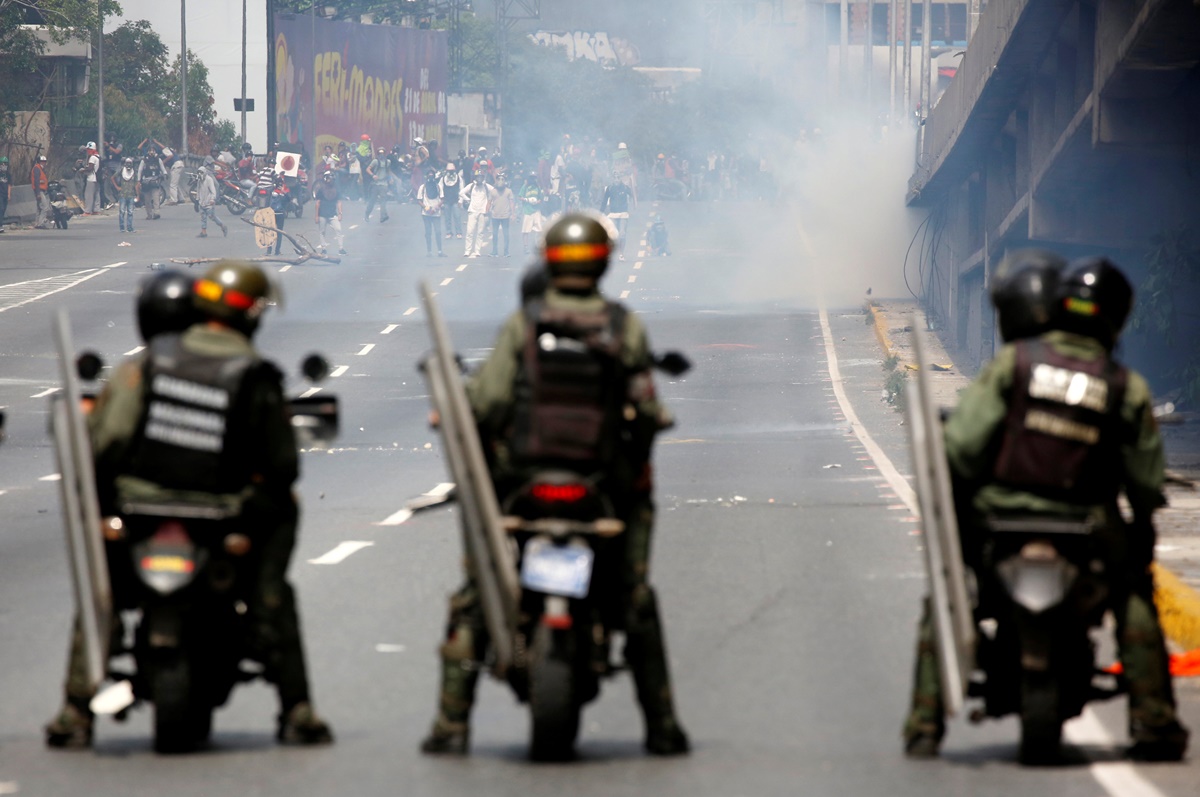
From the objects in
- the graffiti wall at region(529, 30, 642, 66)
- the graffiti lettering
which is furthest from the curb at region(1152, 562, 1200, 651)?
the graffiti wall at region(529, 30, 642, 66)

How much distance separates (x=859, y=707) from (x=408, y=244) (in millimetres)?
48206

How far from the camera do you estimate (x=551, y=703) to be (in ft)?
21.5

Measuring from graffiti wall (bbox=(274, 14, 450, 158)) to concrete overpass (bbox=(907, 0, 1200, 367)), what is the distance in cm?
3629

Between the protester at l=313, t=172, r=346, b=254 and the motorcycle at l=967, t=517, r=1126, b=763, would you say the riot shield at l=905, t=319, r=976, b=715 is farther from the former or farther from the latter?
the protester at l=313, t=172, r=346, b=254

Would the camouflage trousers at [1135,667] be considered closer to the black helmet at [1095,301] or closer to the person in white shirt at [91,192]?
the black helmet at [1095,301]

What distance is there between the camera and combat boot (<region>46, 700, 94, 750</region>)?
7027 millimetres

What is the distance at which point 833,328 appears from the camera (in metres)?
41.1

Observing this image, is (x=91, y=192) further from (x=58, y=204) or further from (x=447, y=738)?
(x=447, y=738)

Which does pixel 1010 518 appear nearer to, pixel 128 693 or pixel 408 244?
pixel 128 693

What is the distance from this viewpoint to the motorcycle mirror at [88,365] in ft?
23.0

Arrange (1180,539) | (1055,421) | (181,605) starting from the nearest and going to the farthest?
(181,605)
(1055,421)
(1180,539)

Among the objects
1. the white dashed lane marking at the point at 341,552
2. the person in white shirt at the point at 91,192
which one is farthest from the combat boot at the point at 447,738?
the person in white shirt at the point at 91,192

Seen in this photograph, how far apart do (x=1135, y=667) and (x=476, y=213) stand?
1802 inches

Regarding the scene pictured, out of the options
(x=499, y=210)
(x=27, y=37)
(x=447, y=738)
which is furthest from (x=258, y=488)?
(x=27, y=37)
